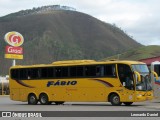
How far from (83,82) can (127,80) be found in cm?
349

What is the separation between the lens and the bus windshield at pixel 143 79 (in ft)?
100

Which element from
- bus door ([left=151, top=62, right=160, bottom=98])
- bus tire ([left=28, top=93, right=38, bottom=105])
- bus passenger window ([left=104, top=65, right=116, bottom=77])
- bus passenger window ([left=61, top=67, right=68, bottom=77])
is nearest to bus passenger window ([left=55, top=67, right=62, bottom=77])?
bus passenger window ([left=61, top=67, right=68, bottom=77])

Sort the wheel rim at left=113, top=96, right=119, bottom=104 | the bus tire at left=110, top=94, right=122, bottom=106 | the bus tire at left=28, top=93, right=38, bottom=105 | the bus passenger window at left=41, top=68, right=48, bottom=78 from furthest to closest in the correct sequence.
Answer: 1. the bus tire at left=28, top=93, right=38, bottom=105
2. the bus passenger window at left=41, top=68, right=48, bottom=78
3. the wheel rim at left=113, top=96, right=119, bottom=104
4. the bus tire at left=110, top=94, right=122, bottom=106

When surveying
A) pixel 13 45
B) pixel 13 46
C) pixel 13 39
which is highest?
pixel 13 39

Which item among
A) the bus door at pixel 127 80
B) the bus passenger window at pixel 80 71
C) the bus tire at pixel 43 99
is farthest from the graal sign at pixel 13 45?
the bus door at pixel 127 80

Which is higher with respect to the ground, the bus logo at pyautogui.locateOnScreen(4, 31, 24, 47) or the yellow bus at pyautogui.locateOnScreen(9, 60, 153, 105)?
the bus logo at pyautogui.locateOnScreen(4, 31, 24, 47)

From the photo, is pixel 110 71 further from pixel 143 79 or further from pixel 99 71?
pixel 143 79

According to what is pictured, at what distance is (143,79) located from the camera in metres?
30.8

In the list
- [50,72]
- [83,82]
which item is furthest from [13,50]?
[83,82]

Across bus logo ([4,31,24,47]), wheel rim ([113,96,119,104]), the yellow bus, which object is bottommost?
wheel rim ([113,96,119,104])

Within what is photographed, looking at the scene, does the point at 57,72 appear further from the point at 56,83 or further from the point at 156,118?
the point at 156,118

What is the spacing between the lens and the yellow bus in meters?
30.7

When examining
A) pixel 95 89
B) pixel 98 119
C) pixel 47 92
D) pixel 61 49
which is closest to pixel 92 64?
pixel 95 89

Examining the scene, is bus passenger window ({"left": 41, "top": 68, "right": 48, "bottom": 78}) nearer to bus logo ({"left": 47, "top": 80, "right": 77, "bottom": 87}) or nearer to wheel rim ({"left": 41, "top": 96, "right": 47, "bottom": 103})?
bus logo ({"left": 47, "top": 80, "right": 77, "bottom": 87})
